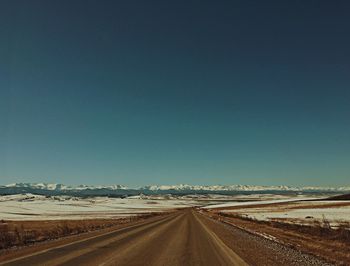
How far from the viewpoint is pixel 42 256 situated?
1503cm

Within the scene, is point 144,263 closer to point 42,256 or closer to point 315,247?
point 42,256

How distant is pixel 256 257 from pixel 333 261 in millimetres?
2854

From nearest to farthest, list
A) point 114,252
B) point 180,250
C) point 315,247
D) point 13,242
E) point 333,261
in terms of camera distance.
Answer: point 333,261
point 114,252
point 180,250
point 315,247
point 13,242

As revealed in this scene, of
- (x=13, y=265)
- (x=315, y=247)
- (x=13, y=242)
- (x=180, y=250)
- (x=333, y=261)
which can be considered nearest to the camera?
(x=13, y=265)

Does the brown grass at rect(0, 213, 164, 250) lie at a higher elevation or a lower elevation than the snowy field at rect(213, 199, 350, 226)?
lower

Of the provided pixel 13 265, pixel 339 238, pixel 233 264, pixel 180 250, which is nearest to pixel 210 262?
pixel 233 264

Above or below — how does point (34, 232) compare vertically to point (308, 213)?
below

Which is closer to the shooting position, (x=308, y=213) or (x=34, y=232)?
(x=34, y=232)

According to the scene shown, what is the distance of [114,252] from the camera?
16156 mm

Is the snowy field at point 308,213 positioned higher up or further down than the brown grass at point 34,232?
higher up

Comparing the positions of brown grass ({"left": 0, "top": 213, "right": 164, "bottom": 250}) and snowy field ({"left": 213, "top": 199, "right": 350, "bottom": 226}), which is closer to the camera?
brown grass ({"left": 0, "top": 213, "right": 164, "bottom": 250})

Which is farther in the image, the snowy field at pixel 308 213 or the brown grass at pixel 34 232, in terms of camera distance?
the snowy field at pixel 308 213

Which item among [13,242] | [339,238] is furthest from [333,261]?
[13,242]

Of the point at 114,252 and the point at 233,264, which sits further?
the point at 114,252
